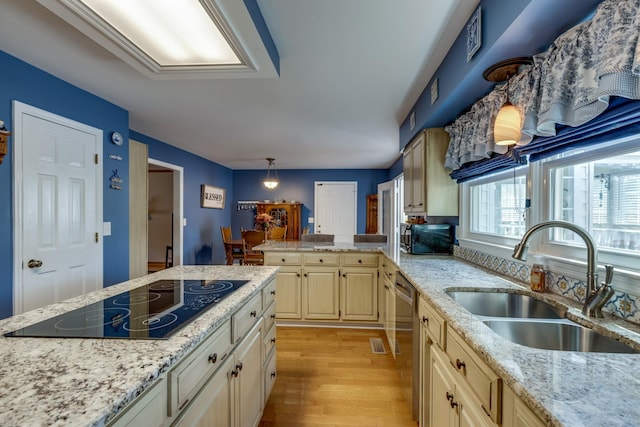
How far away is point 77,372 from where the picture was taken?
2.35ft

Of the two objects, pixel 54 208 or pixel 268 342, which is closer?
pixel 268 342

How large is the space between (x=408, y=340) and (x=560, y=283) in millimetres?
868

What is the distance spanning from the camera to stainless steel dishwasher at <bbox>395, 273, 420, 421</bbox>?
1760 millimetres

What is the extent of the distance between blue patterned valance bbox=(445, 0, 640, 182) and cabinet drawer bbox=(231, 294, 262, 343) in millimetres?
1560

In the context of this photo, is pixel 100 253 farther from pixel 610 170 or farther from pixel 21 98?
pixel 610 170

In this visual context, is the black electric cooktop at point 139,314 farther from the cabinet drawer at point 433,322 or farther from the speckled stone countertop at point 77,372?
the cabinet drawer at point 433,322

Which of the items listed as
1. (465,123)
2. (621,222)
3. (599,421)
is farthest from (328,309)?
(599,421)

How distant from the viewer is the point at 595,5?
1.10 meters

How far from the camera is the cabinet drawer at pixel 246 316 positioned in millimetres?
1312

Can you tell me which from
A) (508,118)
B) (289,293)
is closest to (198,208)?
(289,293)

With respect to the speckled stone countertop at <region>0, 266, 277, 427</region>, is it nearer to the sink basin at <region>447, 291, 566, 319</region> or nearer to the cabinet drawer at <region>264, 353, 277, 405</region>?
the cabinet drawer at <region>264, 353, 277, 405</region>

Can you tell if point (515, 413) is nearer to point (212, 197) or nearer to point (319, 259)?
point (319, 259)

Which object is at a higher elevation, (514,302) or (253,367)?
(514,302)

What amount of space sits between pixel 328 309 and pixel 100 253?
2.25 meters
